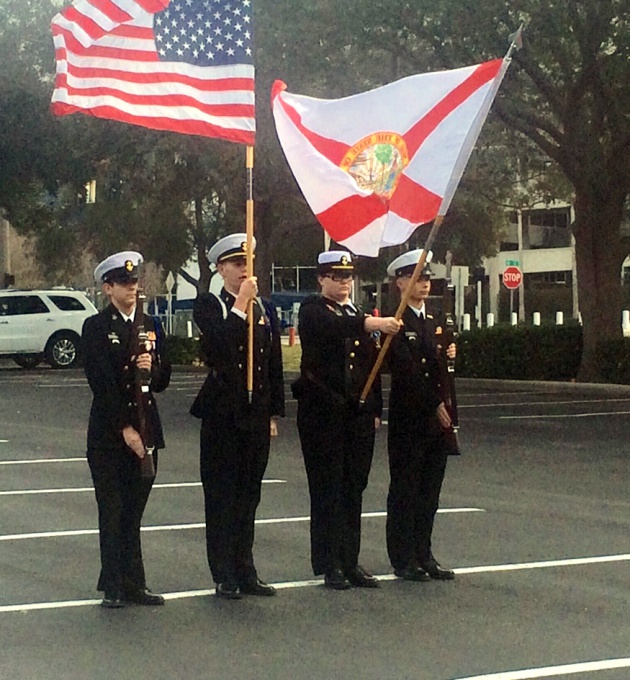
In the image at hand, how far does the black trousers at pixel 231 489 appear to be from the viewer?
8070mm

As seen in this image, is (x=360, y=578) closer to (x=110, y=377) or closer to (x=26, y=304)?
(x=110, y=377)

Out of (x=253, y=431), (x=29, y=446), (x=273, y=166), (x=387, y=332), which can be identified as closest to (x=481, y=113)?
(x=387, y=332)

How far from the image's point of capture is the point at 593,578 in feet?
28.2

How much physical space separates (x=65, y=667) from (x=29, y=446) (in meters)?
10.00

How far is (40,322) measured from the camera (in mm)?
34625

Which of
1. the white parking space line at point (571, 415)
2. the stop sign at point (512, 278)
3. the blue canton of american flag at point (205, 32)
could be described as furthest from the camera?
the stop sign at point (512, 278)

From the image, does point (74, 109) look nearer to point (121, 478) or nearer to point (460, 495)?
point (121, 478)

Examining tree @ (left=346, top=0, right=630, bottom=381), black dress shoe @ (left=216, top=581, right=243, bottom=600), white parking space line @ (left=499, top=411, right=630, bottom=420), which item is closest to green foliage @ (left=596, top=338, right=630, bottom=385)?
tree @ (left=346, top=0, right=630, bottom=381)

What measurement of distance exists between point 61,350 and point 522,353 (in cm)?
1205

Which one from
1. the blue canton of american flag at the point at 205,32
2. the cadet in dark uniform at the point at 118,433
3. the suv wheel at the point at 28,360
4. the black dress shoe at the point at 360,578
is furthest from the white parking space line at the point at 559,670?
the suv wheel at the point at 28,360

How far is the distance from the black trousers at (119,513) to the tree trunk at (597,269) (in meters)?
19.3

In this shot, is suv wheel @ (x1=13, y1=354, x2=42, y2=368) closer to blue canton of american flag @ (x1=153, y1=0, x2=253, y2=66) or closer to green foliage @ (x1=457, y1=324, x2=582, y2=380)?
green foliage @ (x1=457, y1=324, x2=582, y2=380)

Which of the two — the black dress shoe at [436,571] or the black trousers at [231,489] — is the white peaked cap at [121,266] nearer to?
the black trousers at [231,489]

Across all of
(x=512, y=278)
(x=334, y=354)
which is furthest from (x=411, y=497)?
(x=512, y=278)
